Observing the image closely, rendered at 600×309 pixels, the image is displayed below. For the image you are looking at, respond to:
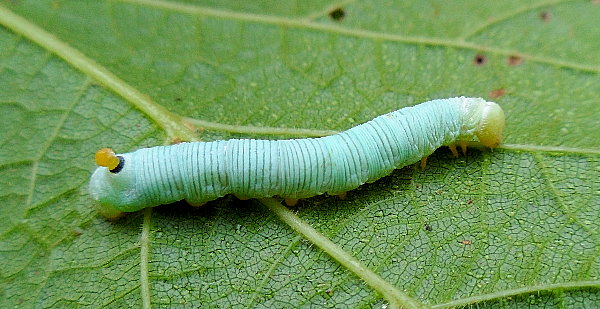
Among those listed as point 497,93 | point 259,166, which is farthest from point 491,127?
point 259,166

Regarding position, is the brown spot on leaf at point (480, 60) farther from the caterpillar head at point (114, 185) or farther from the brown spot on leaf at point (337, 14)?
Result: the caterpillar head at point (114, 185)

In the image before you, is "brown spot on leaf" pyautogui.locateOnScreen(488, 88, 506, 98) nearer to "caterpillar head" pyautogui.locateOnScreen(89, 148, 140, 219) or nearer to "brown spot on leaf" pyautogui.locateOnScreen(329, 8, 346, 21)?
"brown spot on leaf" pyautogui.locateOnScreen(329, 8, 346, 21)

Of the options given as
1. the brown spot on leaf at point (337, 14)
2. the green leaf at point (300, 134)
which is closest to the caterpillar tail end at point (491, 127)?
the green leaf at point (300, 134)

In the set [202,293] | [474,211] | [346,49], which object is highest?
[346,49]

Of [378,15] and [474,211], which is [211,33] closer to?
[378,15]

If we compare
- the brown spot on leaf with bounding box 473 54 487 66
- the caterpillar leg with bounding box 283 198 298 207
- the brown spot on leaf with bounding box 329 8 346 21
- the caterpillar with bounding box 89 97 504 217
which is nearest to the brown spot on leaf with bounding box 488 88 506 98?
the brown spot on leaf with bounding box 473 54 487 66

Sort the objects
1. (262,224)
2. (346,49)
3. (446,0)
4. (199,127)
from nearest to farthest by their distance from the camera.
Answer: (262,224) → (199,127) → (346,49) → (446,0)

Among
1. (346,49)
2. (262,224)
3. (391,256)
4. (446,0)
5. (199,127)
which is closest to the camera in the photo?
(391,256)

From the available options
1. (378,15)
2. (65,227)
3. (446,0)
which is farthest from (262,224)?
(446,0)
